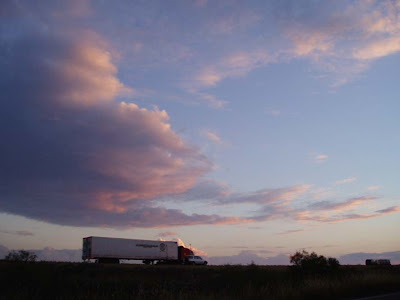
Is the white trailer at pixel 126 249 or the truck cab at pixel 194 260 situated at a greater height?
the white trailer at pixel 126 249

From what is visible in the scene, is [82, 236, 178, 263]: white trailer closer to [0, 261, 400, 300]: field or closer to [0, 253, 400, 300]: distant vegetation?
[0, 261, 400, 300]: field

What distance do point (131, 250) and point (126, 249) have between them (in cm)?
93

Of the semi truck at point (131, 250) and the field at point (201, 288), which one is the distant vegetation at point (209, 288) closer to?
the field at point (201, 288)

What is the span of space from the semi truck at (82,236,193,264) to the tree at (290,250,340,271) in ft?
113

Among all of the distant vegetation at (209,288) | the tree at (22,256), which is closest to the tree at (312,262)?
the distant vegetation at (209,288)

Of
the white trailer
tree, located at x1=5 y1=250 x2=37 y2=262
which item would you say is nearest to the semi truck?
the white trailer

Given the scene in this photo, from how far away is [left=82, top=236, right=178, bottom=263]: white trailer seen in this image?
56.2 m

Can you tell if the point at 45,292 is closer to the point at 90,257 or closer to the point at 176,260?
the point at 90,257

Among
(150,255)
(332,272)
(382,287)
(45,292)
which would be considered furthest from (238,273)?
(150,255)

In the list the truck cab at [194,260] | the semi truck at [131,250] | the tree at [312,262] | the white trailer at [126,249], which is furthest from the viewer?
the truck cab at [194,260]

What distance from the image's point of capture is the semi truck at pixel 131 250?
5638cm

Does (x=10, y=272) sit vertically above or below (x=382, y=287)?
above

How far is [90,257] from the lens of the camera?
5556cm

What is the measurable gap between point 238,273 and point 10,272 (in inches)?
615
